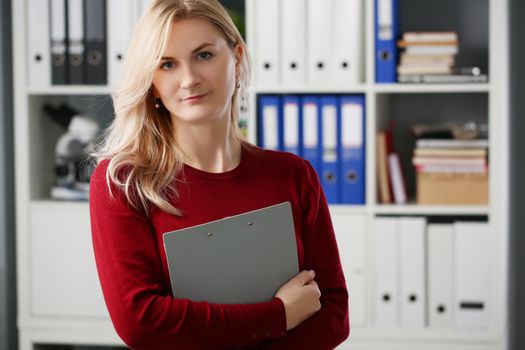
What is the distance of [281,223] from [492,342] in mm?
1521

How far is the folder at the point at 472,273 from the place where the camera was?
2.60 meters

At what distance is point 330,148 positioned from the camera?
2.66 m

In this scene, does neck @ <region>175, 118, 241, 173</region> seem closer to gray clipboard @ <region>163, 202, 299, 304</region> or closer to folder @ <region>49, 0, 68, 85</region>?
gray clipboard @ <region>163, 202, 299, 304</region>

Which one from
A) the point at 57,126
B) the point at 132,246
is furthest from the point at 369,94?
the point at 132,246

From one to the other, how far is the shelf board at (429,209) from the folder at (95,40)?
3.60ft

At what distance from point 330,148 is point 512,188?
0.65 m

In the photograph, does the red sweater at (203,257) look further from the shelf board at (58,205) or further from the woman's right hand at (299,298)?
the shelf board at (58,205)

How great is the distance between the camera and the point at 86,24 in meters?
2.70

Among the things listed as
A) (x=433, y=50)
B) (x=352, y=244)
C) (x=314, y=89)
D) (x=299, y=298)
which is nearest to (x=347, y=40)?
(x=314, y=89)

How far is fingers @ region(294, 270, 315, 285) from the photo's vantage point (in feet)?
4.60

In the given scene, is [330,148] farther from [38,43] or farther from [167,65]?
[167,65]

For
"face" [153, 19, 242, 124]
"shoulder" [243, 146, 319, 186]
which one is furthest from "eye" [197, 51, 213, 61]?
"shoulder" [243, 146, 319, 186]

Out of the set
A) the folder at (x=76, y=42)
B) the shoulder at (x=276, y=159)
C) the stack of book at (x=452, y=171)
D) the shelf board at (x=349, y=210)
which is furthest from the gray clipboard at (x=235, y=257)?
the folder at (x=76, y=42)

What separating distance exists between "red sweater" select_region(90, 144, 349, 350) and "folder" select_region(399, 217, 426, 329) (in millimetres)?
1200
